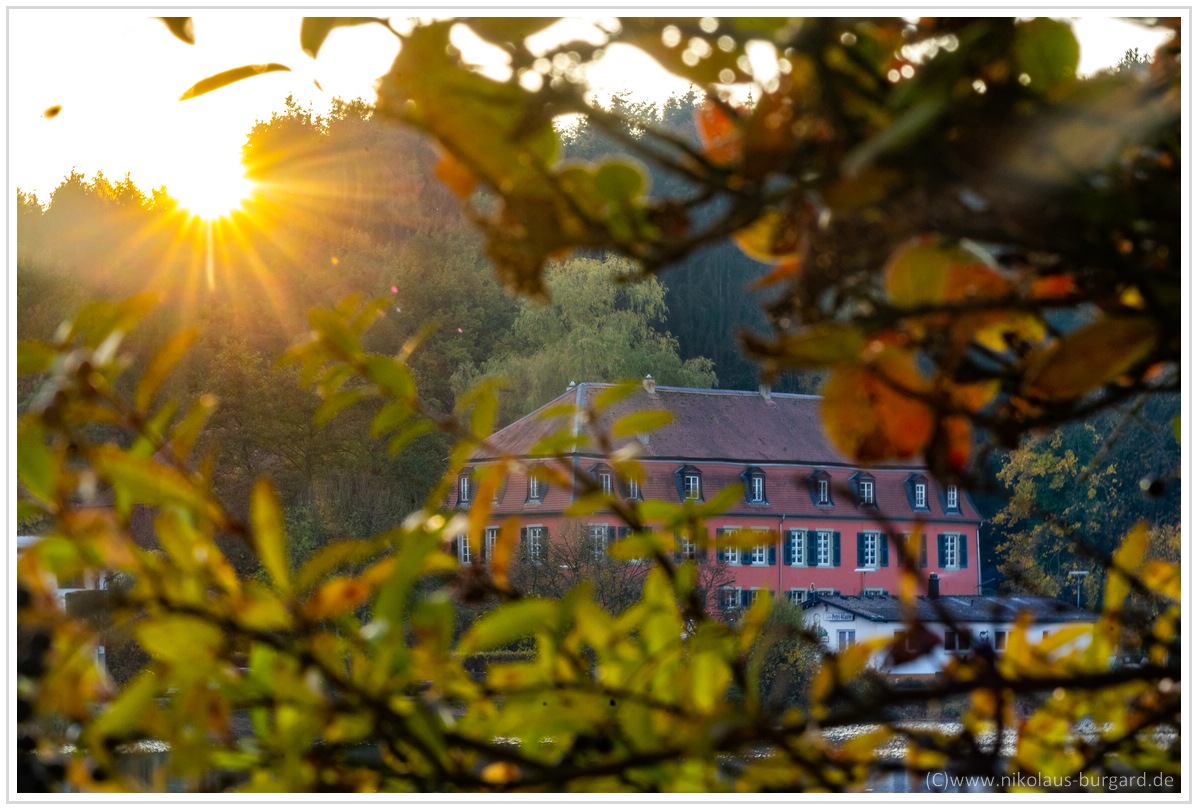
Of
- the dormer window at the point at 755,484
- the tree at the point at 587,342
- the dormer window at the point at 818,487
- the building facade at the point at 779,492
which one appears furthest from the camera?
the dormer window at the point at 755,484

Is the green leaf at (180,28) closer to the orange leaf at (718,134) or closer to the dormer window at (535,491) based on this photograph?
the orange leaf at (718,134)

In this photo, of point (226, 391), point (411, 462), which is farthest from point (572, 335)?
point (226, 391)

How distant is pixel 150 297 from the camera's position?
1.30 ft

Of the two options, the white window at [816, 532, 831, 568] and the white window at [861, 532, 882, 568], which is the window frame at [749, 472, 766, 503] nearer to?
the white window at [816, 532, 831, 568]

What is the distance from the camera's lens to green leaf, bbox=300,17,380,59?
383mm

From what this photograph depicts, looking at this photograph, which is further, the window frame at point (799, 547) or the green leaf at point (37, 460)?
the window frame at point (799, 547)

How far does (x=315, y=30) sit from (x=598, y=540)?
41.0 ft

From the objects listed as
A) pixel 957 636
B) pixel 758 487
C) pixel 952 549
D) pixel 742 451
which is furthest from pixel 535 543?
pixel 957 636

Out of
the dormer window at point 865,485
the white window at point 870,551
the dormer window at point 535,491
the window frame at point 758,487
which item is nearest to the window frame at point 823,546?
the white window at point 870,551

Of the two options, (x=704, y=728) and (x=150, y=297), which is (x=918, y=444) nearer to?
(x=704, y=728)

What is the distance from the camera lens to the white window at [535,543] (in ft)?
42.9

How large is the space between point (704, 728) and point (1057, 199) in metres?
0.20

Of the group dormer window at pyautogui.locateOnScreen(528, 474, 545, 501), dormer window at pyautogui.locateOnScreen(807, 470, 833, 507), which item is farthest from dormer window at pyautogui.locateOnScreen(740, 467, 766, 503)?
dormer window at pyautogui.locateOnScreen(528, 474, 545, 501)

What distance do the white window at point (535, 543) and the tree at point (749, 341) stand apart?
1254 centimetres
